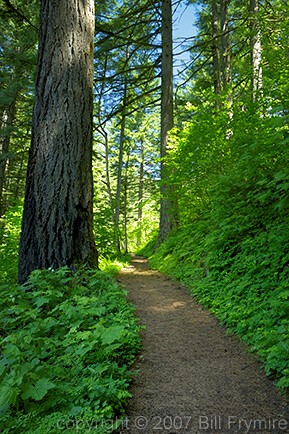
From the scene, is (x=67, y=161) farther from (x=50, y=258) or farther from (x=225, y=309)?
(x=225, y=309)

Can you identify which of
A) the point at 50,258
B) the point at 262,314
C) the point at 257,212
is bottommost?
the point at 262,314

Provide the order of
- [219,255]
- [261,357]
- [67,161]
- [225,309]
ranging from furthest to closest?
[219,255]
[67,161]
[225,309]
[261,357]

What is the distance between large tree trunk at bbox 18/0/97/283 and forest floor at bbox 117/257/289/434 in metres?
1.63

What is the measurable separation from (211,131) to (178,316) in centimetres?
465

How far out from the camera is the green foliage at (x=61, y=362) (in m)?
2.03

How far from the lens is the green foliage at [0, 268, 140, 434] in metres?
2.03

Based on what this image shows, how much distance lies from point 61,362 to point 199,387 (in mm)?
1205

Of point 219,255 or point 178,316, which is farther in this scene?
point 219,255

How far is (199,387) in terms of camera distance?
2.56m

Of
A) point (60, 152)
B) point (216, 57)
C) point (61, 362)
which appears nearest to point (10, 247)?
point (60, 152)

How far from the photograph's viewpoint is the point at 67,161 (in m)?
4.45

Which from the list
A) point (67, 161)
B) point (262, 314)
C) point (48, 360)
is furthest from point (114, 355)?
point (67, 161)

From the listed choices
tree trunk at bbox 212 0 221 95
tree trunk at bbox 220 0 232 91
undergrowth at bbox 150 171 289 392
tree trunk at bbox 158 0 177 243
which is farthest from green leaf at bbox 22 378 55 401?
tree trunk at bbox 212 0 221 95

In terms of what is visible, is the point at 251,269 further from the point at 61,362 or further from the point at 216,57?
the point at 216,57
